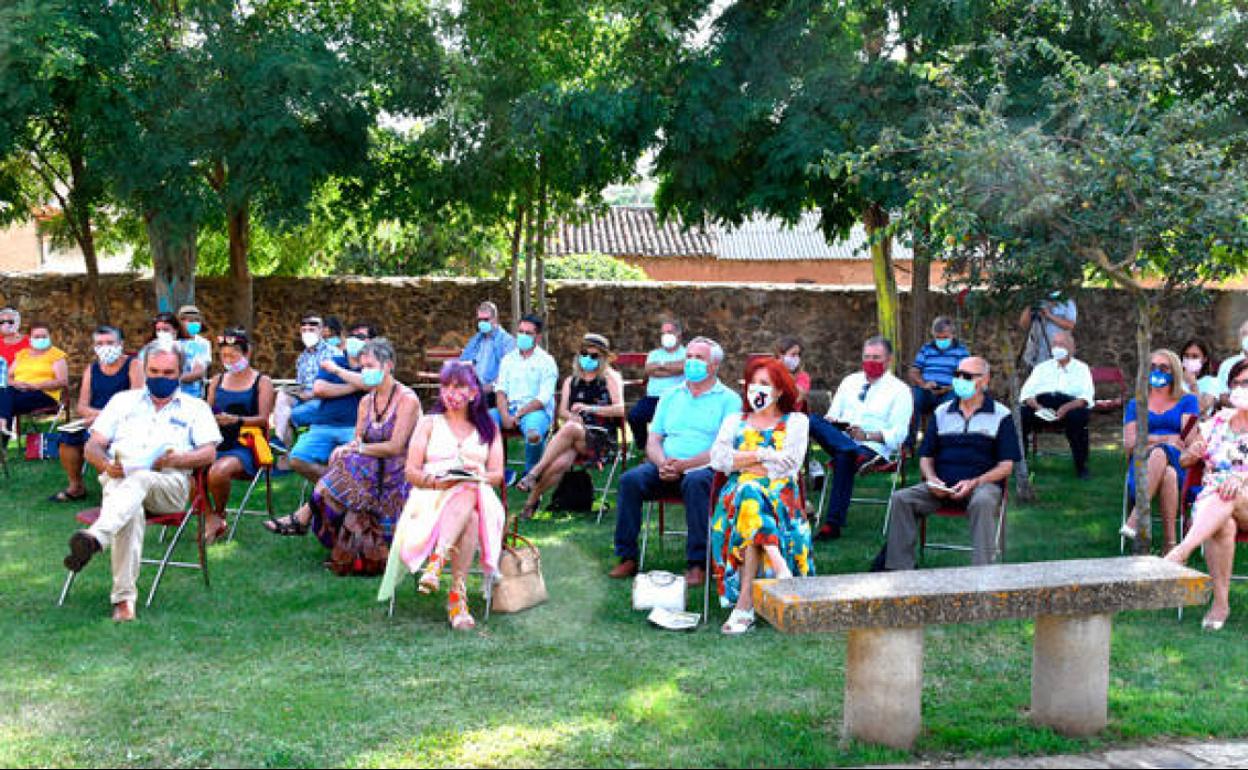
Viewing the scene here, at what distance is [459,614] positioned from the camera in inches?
259

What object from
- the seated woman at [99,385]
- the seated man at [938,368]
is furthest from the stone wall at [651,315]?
the seated woman at [99,385]

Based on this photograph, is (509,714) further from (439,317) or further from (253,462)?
(439,317)

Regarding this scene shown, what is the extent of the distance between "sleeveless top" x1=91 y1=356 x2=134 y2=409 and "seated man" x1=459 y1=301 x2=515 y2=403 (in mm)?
2941

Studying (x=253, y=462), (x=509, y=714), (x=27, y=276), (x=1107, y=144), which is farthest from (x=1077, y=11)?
(x=27, y=276)

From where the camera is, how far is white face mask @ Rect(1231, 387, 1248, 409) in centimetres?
684

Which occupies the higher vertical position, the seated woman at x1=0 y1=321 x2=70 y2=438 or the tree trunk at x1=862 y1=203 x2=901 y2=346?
the tree trunk at x1=862 y1=203 x2=901 y2=346

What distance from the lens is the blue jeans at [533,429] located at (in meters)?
10.1

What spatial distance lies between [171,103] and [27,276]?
3763mm

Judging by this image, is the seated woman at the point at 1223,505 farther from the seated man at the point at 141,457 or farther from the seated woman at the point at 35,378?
the seated woman at the point at 35,378

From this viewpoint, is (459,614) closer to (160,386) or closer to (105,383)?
(160,386)

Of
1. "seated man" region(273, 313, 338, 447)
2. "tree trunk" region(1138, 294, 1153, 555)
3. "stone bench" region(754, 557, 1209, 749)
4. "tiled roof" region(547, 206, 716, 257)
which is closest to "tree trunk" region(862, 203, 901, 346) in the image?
"seated man" region(273, 313, 338, 447)

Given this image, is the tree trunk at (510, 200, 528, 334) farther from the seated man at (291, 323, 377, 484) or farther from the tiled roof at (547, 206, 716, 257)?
the tiled roof at (547, 206, 716, 257)

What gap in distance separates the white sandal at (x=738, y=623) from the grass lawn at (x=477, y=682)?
0.10 meters

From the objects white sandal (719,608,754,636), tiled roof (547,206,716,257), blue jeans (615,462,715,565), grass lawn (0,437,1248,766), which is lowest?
grass lawn (0,437,1248,766)
